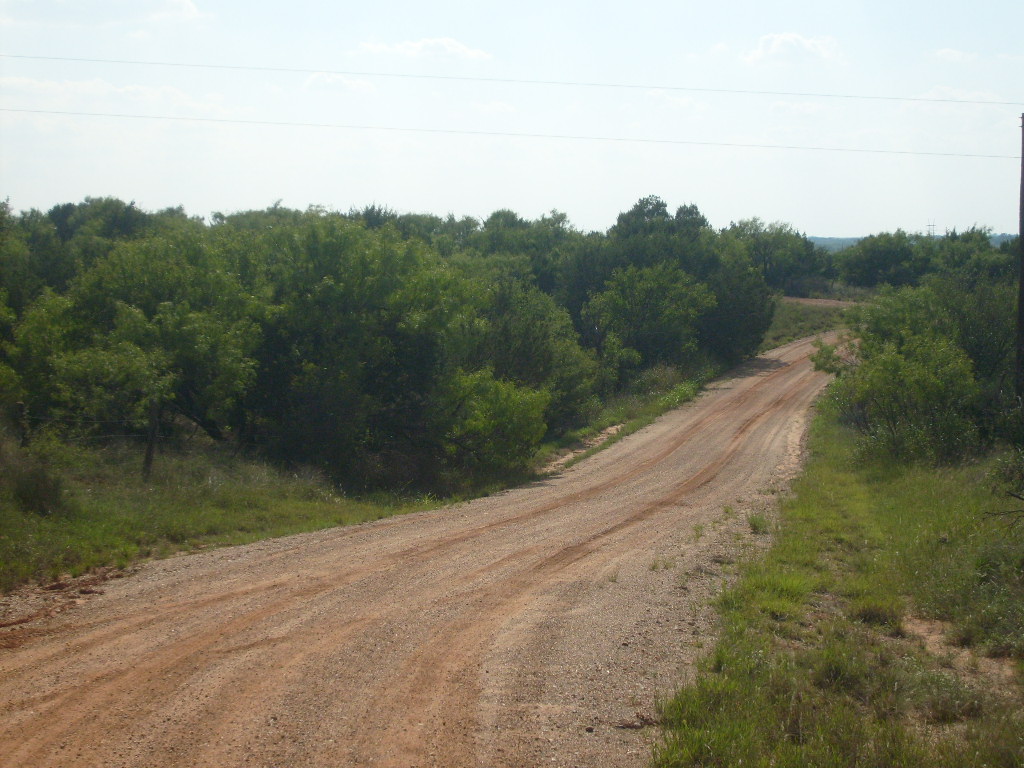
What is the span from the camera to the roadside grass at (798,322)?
61.8 metres

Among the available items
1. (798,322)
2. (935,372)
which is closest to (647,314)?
(935,372)

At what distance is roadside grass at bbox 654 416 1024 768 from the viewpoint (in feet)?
18.7

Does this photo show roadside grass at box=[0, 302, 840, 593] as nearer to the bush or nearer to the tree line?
the bush

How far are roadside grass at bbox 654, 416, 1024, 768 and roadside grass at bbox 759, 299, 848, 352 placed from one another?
46.7 meters

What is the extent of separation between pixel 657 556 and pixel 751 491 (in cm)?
747

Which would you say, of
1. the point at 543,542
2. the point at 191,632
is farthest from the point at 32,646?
the point at 543,542

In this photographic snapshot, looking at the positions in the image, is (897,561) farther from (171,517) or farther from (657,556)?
(171,517)

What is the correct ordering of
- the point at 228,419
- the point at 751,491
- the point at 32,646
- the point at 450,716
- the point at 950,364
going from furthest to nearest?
the point at 228,419, the point at 950,364, the point at 751,491, the point at 32,646, the point at 450,716

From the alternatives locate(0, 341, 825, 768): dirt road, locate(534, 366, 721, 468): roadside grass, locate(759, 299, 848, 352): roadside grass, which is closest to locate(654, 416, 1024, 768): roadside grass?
locate(0, 341, 825, 768): dirt road

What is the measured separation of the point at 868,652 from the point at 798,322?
61673mm

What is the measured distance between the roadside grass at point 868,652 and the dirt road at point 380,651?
19.4 inches

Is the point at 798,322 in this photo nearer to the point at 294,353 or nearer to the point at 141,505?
the point at 294,353

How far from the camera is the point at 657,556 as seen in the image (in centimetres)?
1228

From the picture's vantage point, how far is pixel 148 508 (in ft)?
44.0
